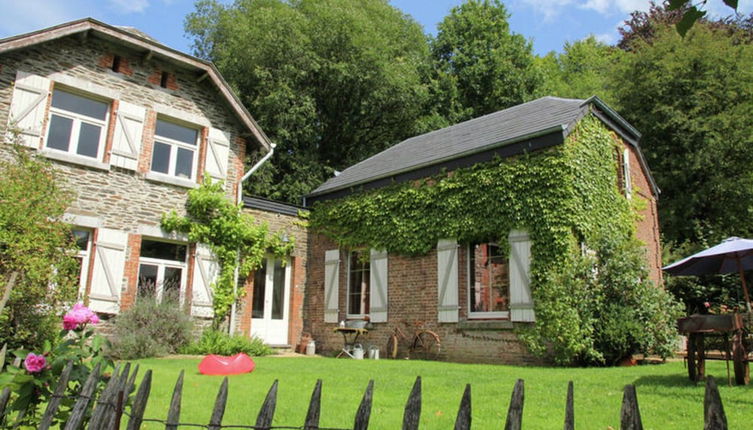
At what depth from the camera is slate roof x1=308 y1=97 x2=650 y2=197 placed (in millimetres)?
10984

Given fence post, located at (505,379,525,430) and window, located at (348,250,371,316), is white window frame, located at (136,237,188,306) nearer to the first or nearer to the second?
window, located at (348,250,371,316)

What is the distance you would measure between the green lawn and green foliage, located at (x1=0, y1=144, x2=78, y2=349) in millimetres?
2299

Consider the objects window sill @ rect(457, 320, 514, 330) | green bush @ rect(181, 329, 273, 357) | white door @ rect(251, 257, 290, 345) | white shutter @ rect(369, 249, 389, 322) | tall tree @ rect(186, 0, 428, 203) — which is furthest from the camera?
tall tree @ rect(186, 0, 428, 203)

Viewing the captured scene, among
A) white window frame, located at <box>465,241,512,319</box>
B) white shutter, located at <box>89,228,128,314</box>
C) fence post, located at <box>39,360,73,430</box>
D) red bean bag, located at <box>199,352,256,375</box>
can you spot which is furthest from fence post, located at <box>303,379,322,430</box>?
white shutter, located at <box>89,228,128,314</box>

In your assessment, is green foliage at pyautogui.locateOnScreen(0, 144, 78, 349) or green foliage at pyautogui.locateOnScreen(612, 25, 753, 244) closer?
green foliage at pyautogui.locateOnScreen(0, 144, 78, 349)

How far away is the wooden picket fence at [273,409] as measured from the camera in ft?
5.68

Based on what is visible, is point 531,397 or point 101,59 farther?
point 101,59

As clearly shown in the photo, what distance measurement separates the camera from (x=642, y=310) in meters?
9.52

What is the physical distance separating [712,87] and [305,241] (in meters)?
14.3

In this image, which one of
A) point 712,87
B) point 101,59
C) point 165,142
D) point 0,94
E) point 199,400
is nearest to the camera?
point 199,400

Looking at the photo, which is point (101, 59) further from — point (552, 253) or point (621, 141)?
point (621, 141)

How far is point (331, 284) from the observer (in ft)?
44.9

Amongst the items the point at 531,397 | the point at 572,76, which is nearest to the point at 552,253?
the point at 531,397

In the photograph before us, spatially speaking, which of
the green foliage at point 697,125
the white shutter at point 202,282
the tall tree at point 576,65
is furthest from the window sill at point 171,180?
the tall tree at point 576,65
